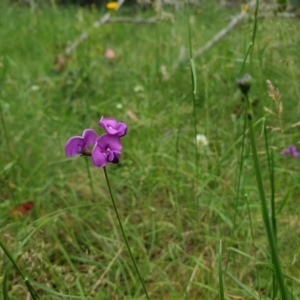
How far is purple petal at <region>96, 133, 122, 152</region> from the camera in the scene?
2.56 feet

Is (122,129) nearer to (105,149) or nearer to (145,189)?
(105,149)

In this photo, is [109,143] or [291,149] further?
[291,149]

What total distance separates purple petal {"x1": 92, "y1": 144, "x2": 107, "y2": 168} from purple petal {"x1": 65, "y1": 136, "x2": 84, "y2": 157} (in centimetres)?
8

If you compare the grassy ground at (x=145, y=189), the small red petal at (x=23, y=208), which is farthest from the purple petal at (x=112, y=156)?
the small red petal at (x=23, y=208)

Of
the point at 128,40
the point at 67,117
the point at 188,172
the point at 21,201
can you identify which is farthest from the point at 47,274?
the point at 128,40

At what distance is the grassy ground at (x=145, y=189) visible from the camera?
1121 mm

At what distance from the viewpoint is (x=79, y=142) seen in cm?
84

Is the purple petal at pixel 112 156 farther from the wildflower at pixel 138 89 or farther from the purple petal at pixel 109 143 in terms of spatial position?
the wildflower at pixel 138 89

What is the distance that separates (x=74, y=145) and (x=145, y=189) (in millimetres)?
742

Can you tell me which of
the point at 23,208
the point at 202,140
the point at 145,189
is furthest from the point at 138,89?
the point at 23,208

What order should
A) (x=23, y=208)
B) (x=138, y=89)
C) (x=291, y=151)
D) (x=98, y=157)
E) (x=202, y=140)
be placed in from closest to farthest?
(x=98, y=157), (x=23, y=208), (x=291, y=151), (x=202, y=140), (x=138, y=89)

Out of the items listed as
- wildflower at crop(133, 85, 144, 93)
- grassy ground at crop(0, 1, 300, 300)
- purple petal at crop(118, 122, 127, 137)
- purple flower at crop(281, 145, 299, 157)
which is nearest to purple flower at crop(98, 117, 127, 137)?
purple petal at crop(118, 122, 127, 137)

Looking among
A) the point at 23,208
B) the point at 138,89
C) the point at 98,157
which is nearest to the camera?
the point at 98,157

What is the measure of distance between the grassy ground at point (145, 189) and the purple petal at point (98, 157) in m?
0.26
